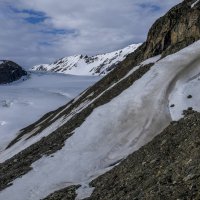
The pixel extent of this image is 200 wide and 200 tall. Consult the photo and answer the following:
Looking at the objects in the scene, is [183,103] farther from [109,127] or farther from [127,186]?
[127,186]

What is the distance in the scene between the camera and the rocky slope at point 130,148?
22.0 metres

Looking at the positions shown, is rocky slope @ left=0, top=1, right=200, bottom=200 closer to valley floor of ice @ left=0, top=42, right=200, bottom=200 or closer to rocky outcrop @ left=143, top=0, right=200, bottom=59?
valley floor of ice @ left=0, top=42, right=200, bottom=200

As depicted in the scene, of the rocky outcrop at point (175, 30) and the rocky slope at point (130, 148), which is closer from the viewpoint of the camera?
the rocky slope at point (130, 148)

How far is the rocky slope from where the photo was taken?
865 inches

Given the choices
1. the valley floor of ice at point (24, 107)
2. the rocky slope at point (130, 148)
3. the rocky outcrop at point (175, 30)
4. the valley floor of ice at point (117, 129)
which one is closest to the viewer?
the rocky slope at point (130, 148)

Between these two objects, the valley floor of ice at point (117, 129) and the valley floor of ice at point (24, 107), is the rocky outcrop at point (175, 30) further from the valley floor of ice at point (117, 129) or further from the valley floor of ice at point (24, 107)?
the valley floor of ice at point (24, 107)

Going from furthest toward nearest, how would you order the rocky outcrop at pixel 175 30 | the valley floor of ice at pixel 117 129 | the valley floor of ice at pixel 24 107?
the valley floor of ice at pixel 24 107, the rocky outcrop at pixel 175 30, the valley floor of ice at pixel 117 129

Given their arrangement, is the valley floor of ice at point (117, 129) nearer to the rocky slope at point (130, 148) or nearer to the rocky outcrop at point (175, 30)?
the rocky slope at point (130, 148)

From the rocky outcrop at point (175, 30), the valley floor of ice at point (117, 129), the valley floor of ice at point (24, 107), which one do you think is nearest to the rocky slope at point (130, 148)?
the valley floor of ice at point (117, 129)

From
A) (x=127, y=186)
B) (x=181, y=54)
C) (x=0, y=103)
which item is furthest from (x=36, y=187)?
(x=0, y=103)

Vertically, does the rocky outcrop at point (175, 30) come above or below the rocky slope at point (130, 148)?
above

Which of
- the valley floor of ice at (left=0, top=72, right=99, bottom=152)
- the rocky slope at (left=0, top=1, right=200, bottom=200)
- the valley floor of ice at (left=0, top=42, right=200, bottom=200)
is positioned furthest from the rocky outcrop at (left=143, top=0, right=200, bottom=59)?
the valley floor of ice at (left=0, top=72, right=99, bottom=152)

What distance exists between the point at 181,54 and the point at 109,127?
49.6 ft

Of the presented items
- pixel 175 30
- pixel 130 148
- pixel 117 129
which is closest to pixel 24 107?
pixel 175 30
